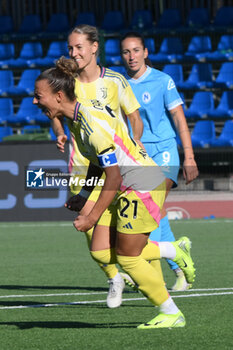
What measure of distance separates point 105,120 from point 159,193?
0.63m

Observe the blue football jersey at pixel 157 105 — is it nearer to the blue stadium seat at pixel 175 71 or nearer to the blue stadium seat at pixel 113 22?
the blue stadium seat at pixel 175 71

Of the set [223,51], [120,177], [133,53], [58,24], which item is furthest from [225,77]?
[120,177]

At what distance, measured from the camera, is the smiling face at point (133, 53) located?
252 inches

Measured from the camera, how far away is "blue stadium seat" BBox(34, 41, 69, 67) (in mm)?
19156

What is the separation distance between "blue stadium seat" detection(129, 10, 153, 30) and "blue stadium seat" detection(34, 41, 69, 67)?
205 centimetres

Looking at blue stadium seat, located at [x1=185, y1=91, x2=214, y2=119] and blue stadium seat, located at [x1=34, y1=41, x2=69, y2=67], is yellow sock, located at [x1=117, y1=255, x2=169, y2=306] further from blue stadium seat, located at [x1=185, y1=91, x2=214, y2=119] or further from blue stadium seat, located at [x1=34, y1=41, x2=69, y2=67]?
blue stadium seat, located at [x1=34, y1=41, x2=69, y2=67]

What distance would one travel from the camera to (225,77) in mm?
18062

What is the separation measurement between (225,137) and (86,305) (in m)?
11.2

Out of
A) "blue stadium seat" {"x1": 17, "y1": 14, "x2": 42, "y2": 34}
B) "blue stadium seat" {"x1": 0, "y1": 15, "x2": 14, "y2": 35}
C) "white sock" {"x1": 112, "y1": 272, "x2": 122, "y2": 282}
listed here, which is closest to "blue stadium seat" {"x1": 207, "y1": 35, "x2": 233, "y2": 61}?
"blue stadium seat" {"x1": 17, "y1": 14, "x2": 42, "y2": 34}

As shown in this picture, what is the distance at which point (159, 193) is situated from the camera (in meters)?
4.57

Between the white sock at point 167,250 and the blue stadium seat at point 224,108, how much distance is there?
12.0 metres

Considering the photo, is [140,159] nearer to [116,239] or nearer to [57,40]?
[116,239]

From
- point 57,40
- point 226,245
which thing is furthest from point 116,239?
point 57,40

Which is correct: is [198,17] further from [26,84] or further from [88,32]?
[88,32]
